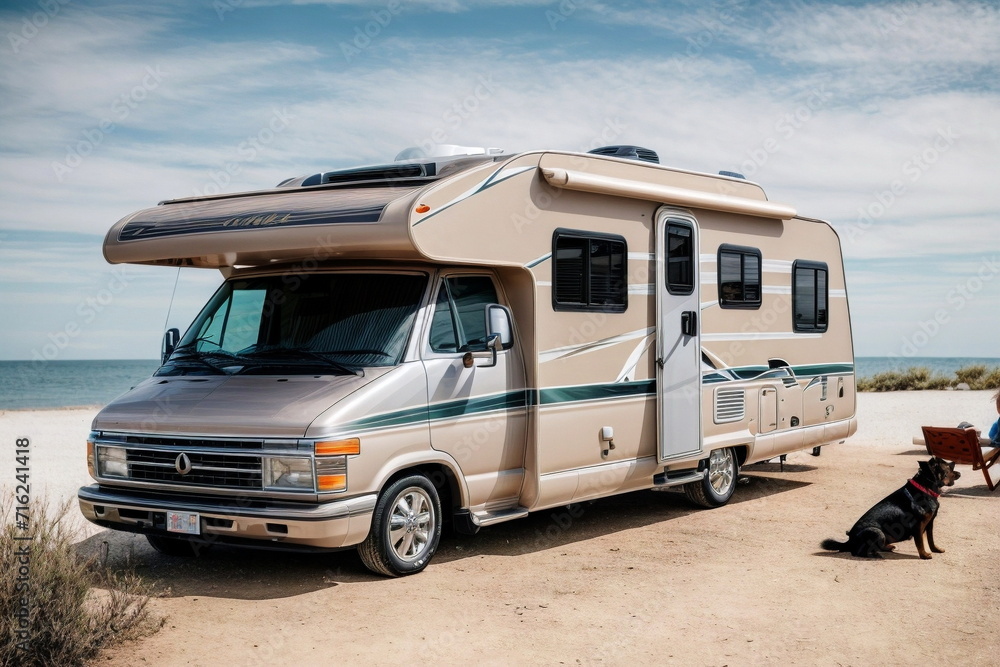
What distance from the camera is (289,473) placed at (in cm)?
678

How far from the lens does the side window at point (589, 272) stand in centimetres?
853

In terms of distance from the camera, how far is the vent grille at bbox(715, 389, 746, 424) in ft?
34.0

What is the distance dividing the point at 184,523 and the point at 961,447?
8.57 metres

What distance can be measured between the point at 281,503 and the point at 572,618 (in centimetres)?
208

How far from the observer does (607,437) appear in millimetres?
8906

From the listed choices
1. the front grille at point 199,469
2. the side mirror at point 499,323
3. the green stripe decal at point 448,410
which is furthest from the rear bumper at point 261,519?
the side mirror at point 499,323

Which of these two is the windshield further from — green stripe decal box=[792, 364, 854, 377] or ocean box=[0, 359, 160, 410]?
ocean box=[0, 359, 160, 410]

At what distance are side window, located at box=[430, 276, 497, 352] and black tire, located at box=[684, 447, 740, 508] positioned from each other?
11.5ft

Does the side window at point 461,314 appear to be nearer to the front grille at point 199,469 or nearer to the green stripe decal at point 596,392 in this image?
the green stripe decal at point 596,392

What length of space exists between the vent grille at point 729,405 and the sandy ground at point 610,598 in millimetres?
973

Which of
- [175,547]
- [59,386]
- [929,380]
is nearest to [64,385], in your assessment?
[59,386]

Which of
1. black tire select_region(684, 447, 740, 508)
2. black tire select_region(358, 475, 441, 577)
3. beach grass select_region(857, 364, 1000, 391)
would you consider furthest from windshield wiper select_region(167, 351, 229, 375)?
beach grass select_region(857, 364, 1000, 391)

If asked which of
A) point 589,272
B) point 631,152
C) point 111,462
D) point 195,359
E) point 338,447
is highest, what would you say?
point 631,152

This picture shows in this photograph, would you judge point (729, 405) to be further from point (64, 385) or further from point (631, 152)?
point (64, 385)
